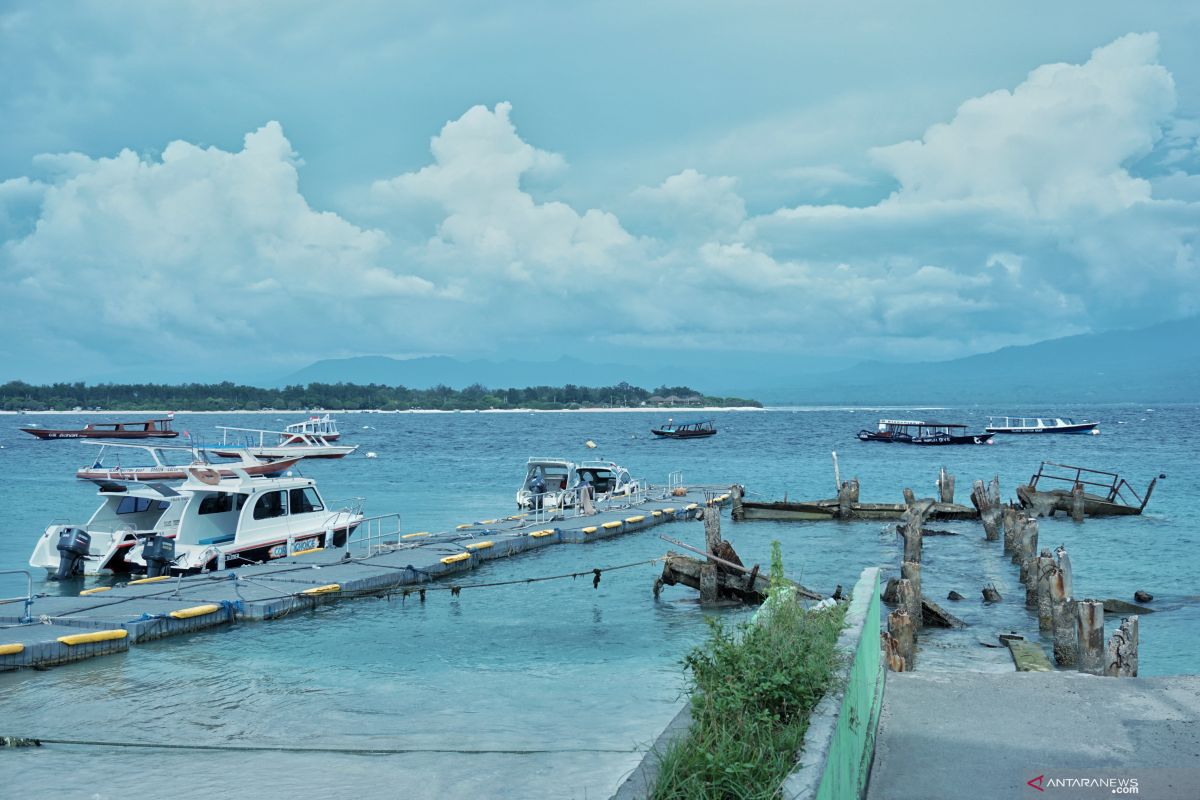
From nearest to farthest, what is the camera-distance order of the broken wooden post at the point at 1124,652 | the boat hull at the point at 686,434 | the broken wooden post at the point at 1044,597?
1. the broken wooden post at the point at 1124,652
2. the broken wooden post at the point at 1044,597
3. the boat hull at the point at 686,434

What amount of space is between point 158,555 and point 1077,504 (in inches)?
1349

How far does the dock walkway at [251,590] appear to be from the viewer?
1792 centimetres

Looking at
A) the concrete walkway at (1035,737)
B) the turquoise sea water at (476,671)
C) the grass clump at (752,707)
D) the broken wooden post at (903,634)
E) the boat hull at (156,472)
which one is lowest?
the turquoise sea water at (476,671)

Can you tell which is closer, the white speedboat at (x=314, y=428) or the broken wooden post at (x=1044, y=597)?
the broken wooden post at (x=1044, y=597)

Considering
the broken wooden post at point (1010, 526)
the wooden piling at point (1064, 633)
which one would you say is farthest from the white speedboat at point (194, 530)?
the broken wooden post at point (1010, 526)

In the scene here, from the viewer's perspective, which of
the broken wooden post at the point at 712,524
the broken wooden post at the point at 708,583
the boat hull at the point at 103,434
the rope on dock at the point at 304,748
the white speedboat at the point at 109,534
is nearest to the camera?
the rope on dock at the point at 304,748

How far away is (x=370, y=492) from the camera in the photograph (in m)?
60.4

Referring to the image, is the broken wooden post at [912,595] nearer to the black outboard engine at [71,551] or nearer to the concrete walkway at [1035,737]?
the concrete walkway at [1035,737]

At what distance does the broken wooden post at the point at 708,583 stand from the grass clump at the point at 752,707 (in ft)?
47.2

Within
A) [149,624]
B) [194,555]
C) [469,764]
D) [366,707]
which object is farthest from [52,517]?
[469,764]

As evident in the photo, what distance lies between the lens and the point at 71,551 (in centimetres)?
2720

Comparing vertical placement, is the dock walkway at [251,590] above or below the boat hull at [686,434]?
below

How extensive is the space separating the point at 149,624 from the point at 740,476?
55.3 m

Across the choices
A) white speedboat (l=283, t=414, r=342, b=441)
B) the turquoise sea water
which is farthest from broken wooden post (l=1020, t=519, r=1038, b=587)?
white speedboat (l=283, t=414, r=342, b=441)
